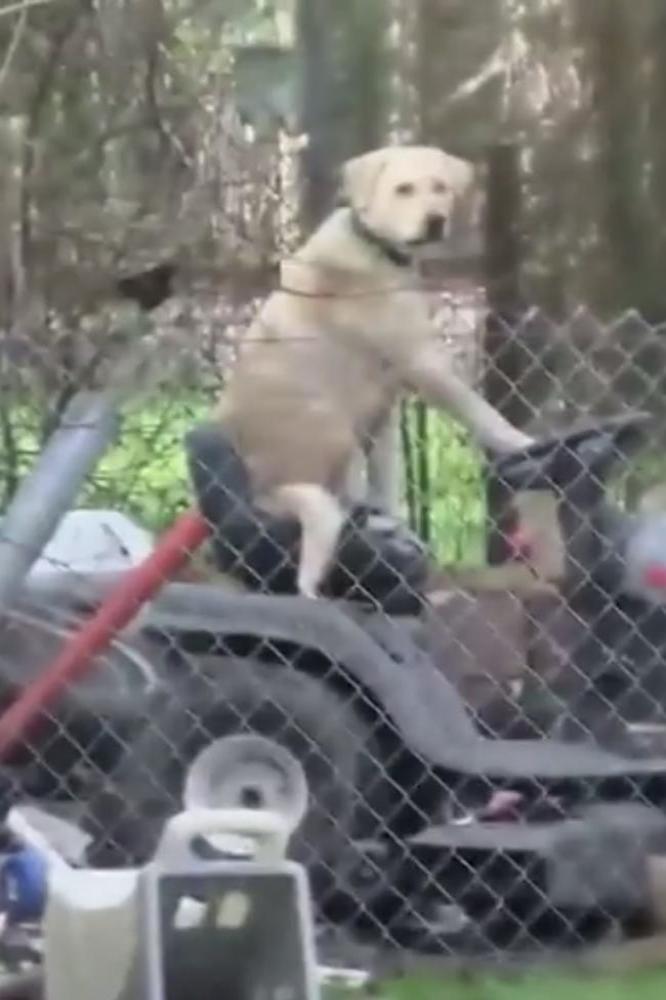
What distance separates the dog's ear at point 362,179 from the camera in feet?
14.4

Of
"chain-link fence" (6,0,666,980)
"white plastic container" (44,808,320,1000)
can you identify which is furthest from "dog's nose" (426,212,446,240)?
"white plastic container" (44,808,320,1000)

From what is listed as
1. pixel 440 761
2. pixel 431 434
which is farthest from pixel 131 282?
pixel 440 761

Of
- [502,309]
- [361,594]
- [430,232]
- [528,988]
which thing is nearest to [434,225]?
[430,232]

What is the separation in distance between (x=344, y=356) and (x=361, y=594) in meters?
0.53

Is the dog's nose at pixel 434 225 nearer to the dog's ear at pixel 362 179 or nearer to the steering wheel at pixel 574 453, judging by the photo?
the dog's ear at pixel 362 179

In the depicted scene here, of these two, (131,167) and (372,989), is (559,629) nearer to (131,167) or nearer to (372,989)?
(372,989)

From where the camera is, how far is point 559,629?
12.5ft

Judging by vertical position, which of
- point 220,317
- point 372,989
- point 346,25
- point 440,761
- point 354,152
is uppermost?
point 346,25

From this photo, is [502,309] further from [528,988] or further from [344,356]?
[528,988]

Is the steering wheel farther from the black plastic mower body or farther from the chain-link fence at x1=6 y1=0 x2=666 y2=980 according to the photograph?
the black plastic mower body

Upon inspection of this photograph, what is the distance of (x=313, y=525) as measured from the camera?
3906mm

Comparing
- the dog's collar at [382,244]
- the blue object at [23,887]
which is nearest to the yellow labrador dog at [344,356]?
the dog's collar at [382,244]

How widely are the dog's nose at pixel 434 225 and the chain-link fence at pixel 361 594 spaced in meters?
0.14

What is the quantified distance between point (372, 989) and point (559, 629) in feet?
2.70
